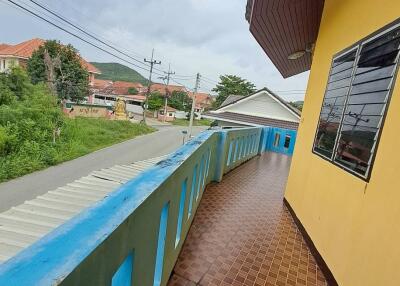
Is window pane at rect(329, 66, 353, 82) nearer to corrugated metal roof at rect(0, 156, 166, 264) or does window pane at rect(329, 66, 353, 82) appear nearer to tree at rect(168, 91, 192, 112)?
corrugated metal roof at rect(0, 156, 166, 264)

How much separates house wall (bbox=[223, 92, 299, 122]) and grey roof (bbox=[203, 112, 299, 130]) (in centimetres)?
60

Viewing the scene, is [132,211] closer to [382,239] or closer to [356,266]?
[382,239]

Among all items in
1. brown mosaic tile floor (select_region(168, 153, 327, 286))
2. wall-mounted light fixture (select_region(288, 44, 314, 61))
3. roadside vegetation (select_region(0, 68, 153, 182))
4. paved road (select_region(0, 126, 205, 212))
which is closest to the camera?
brown mosaic tile floor (select_region(168, 153, 327, 286))

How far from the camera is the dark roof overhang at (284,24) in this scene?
3.84 metres

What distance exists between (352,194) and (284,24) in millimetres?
3261

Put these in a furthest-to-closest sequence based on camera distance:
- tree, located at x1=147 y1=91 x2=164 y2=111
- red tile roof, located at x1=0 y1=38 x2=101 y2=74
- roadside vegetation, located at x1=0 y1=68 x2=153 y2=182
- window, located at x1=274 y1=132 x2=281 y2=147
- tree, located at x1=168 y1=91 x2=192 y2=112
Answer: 1. tree, located at x1=168 y1=91 x2=192 y2=112
2. tree, located at x1=147 y1=91 x2=164 y2=111
3. red tile roof, located at x1=0 y1=38 x2=101 y2=74
4. roadside vegetation, located at x1=0 y1=68 x2=153 y2=182
5. window, located at x1=274 y1=132 x2=281 y2=147

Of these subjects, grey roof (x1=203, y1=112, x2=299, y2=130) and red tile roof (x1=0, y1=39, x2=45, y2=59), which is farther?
red tile roof (x1=0, y1=39, x2=45, y2=59)

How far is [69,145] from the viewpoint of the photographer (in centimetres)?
1734

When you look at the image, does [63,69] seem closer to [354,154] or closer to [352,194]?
[354,154]

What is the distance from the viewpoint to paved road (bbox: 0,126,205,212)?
35.2 feet

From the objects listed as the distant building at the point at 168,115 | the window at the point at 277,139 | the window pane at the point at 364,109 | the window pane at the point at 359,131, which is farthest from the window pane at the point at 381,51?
the distant building at the point at 168,115

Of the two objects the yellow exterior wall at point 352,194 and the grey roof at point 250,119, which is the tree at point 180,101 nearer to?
the grey roof at point 250,119

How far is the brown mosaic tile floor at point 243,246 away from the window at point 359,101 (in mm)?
1108

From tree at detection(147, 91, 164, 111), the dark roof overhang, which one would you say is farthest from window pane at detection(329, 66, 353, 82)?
tree at detection(147, 91, 164, 111)
